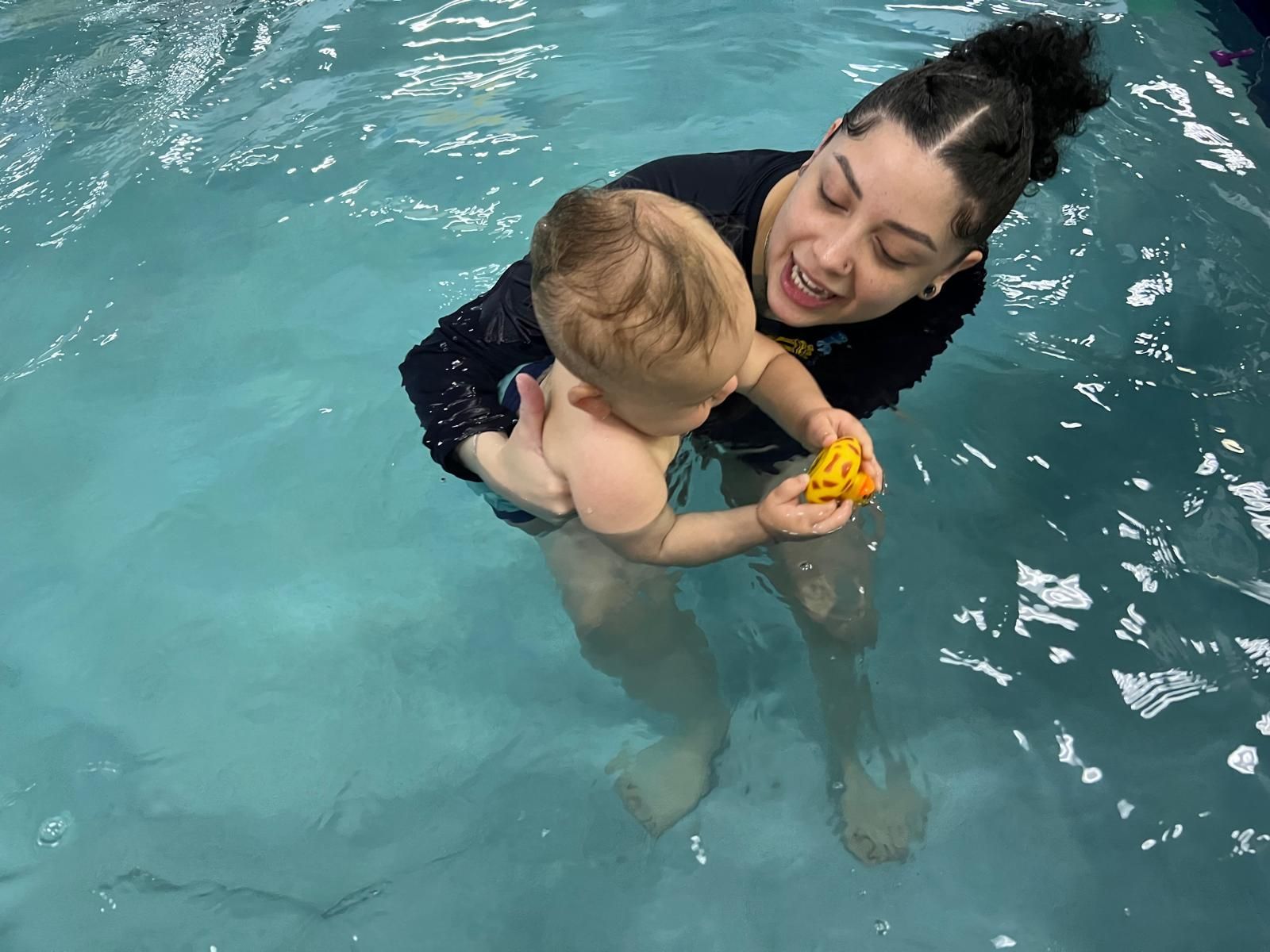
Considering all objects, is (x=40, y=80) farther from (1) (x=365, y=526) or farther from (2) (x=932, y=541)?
(2) (x=932, y=541)

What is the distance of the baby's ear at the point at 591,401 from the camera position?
1.55m

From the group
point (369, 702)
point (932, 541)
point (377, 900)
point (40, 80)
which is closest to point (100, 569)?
point (369, 702)

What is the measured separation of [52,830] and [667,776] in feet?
4.42

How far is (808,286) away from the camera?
5.67ft

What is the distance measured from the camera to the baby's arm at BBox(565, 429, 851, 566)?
1612mm

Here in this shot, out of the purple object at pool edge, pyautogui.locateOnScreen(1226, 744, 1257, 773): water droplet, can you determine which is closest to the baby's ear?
pyautogui.locateOnScreen(1226, 744, 1257, 773): water droplet

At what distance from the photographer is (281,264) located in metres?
3.27

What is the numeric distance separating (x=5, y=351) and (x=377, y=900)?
7.25ft

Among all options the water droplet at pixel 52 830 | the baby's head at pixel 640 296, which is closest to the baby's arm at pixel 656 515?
the baby's head at pixel 640 296

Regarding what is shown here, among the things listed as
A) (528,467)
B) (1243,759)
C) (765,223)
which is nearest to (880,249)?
(765,223)

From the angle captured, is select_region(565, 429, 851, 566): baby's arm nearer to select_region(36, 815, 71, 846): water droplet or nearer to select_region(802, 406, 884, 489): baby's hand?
select_region(802, 406, 884, 489): baby's hand

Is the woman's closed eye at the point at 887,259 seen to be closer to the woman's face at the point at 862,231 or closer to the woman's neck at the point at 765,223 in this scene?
the woman's face at the point at 862,231

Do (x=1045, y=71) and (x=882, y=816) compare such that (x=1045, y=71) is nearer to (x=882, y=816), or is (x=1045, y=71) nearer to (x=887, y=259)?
(x=887, y=259)

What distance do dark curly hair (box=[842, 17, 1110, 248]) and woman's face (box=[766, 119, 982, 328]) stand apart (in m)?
0.03
